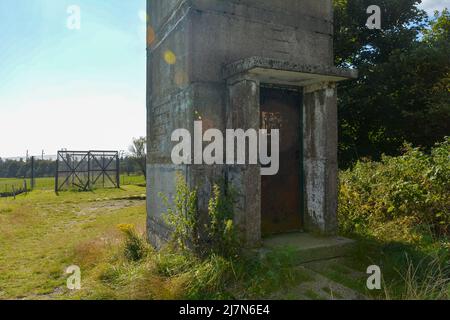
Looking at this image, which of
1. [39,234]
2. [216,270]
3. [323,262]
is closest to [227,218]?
[216,270]

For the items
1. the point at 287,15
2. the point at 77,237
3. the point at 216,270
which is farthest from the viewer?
the point at 77,237

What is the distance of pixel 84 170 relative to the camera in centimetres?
1841

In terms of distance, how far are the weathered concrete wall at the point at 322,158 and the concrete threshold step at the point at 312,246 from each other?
27 cm

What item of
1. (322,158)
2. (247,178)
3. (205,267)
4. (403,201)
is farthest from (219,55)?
(403,201)

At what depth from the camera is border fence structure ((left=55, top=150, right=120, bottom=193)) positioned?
58.9 feet

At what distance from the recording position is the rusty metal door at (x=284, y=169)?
4391 millimetres

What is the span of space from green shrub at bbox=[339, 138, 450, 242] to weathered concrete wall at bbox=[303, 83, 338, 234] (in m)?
0.63

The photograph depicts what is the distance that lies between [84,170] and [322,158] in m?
17.2

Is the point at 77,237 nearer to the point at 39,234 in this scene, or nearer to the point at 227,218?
the point at 39,234

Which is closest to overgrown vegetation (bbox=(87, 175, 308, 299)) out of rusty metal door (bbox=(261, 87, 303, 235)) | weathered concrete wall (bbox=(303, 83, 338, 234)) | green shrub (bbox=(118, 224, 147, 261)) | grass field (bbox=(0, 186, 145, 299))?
green shrub (bbox=(118, 224, 147, 261))

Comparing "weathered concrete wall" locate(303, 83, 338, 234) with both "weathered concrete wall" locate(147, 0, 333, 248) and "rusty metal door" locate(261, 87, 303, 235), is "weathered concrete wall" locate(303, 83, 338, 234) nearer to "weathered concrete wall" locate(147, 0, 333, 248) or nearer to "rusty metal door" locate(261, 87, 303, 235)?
"rusty metal door" locate(261, 87, 303, 235)

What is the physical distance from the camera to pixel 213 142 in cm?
393

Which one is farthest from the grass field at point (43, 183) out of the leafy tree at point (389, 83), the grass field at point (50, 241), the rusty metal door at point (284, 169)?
the rusty metal door at point (284, 169)

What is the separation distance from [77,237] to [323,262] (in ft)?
19.1
